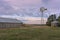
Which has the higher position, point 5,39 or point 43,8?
point 43,8

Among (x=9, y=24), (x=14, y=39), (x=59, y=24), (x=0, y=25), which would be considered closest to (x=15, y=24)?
(x=9, y=24)

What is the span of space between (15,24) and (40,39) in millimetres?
23799

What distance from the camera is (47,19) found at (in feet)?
149

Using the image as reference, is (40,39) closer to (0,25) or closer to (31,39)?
(31,39)

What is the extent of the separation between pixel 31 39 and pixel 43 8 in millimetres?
26363

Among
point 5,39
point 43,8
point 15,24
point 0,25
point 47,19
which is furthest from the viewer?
point 47,19

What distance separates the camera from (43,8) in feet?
126

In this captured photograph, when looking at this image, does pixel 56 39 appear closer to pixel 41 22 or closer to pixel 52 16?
pixel 41 22

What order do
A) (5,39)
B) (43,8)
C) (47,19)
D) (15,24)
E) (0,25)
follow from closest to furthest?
1. (5,39)
2. (0,25)
3. (15,24)
4. (43,8)
5. (47,19)

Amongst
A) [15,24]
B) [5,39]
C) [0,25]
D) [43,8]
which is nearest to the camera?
[5,39]

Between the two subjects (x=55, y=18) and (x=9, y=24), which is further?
(x=55, y=18)

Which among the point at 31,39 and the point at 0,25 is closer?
the point at 31,39

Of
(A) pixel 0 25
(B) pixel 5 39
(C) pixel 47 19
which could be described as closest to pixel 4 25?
(A) pixel 0 25

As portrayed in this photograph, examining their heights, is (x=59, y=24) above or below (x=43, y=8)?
below
